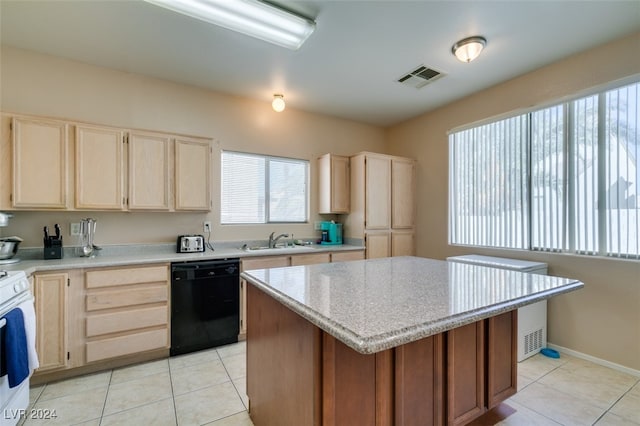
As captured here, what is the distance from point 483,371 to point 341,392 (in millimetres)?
1071

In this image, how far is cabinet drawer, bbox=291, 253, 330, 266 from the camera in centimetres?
336

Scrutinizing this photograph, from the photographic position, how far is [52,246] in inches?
101

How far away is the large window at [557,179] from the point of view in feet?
8.02

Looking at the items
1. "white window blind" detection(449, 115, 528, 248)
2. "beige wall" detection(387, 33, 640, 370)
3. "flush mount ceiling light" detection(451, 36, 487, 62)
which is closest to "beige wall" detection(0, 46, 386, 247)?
"white window blind" detection(449, 115, 528, 248)

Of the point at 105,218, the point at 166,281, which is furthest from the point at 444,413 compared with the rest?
the point at 105,218

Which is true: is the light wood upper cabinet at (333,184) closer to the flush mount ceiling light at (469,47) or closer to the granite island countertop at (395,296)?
the flush mount ceiling light at (469,47)

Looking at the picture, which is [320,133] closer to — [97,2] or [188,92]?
[188,92]

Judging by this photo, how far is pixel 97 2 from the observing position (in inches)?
80.7

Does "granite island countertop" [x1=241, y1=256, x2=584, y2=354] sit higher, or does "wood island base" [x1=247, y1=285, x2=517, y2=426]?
"granite island countertop" [x1=241, y1=256, x2=584, y2=354]

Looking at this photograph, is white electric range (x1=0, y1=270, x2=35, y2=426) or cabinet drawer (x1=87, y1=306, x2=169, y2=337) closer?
white electric range (x1=0, y1=270, x2=35, y2=426)

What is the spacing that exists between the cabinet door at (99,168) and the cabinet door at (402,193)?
3367 millimetres

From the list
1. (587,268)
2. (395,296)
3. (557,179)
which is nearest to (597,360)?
(587,268)

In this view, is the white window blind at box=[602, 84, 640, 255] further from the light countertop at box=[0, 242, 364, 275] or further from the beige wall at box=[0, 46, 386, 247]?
the beige wall at box=[0, 46, 386, 247]

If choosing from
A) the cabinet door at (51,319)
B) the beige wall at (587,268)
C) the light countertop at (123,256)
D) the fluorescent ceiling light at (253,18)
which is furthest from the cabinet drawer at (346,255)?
the cabinet door at (51,319)
